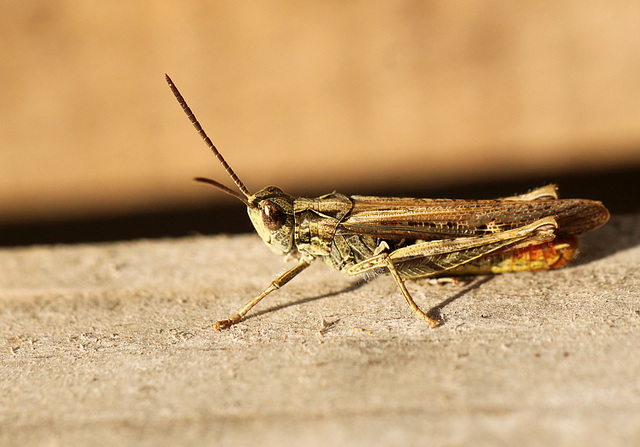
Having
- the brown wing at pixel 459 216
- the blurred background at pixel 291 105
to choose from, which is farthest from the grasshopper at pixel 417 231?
the blurred background at pixel 291 105

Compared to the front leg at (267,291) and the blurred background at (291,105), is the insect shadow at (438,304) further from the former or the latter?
the blurred background at (291,105)

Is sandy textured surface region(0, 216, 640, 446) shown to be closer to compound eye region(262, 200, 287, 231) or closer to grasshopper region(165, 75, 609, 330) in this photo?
grasshopper region(165, 75, 609, 330)

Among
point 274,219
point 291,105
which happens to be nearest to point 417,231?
point 274,219

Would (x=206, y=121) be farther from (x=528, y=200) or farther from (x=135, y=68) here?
(x=528, y=200)

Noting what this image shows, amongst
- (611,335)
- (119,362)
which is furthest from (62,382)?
(611,335)

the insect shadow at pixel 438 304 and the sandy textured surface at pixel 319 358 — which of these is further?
the insect shadow at pixel 438 304

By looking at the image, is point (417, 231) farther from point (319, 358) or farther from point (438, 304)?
point (319, 358)
